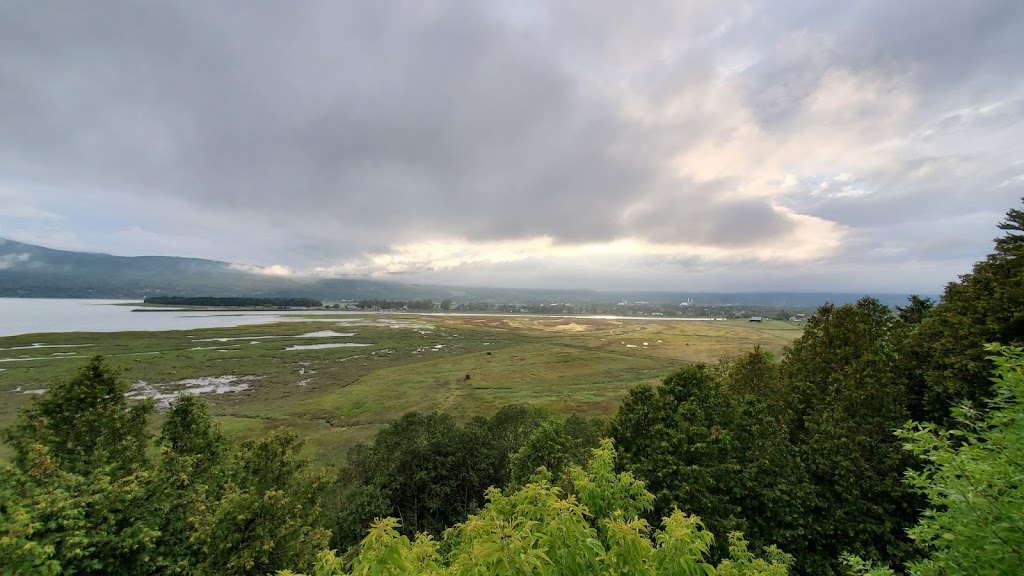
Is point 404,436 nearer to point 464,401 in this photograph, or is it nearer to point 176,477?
point 176,477

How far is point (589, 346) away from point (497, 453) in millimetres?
89080

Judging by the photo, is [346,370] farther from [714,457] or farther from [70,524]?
[714,457]

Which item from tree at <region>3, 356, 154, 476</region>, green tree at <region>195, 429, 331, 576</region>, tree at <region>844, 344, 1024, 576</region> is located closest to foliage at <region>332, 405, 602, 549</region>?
green tree at <region>195, 429, 331, 576</region>

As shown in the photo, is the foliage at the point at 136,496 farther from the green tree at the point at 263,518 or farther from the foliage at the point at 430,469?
the foliage at the point at 430,469

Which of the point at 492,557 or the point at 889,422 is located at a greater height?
the point at 492,557

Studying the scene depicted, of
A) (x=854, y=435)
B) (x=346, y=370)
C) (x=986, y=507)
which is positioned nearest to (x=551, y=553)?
(x=986, y=507)

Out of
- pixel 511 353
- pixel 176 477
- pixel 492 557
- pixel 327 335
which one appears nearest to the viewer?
pixel 492 557

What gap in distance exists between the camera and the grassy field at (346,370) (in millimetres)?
50812

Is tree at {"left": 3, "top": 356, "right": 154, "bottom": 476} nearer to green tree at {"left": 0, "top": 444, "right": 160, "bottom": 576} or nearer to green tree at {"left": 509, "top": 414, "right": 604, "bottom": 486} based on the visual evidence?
green tree at {"left": 0, "top": 444, "right": 160, "bottom": 576}

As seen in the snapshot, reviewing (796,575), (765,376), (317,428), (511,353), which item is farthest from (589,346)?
(796,575)

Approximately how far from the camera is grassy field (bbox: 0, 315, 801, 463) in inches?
2000

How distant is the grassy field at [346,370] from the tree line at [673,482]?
22323 millimetres

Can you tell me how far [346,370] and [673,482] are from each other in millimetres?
74807

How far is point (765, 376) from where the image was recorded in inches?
926
